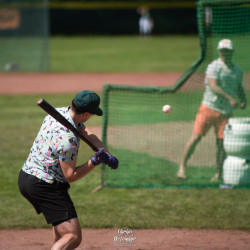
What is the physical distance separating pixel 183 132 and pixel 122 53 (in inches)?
923

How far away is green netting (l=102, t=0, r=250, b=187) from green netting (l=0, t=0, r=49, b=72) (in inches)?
548

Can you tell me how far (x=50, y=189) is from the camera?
5129 millimetres

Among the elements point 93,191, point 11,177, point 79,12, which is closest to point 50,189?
point 93,191

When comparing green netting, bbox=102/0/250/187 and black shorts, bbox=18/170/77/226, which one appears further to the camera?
green netting, bbox=102/0/250/187

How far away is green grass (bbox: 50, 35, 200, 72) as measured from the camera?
26250mm

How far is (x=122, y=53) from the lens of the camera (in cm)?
3272

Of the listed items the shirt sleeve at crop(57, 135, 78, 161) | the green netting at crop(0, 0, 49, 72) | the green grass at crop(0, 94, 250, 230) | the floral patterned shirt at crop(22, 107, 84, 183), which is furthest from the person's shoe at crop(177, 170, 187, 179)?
the green netting at crop(0, 0, 49, 72)

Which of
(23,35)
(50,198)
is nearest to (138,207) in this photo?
(50,198)

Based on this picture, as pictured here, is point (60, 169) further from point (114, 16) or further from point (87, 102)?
point (114, 16)

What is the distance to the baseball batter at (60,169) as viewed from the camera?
4.97m

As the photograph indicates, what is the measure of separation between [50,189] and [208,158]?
206 inches

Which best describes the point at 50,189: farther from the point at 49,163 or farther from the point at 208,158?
the point at 208,158

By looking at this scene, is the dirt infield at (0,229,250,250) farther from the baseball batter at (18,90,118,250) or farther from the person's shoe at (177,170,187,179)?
the person's shoe at (177,170,187,179)

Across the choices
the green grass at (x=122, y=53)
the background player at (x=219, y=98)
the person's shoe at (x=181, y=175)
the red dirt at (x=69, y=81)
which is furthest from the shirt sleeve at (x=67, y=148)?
the green grass at (x=122, y=53)
